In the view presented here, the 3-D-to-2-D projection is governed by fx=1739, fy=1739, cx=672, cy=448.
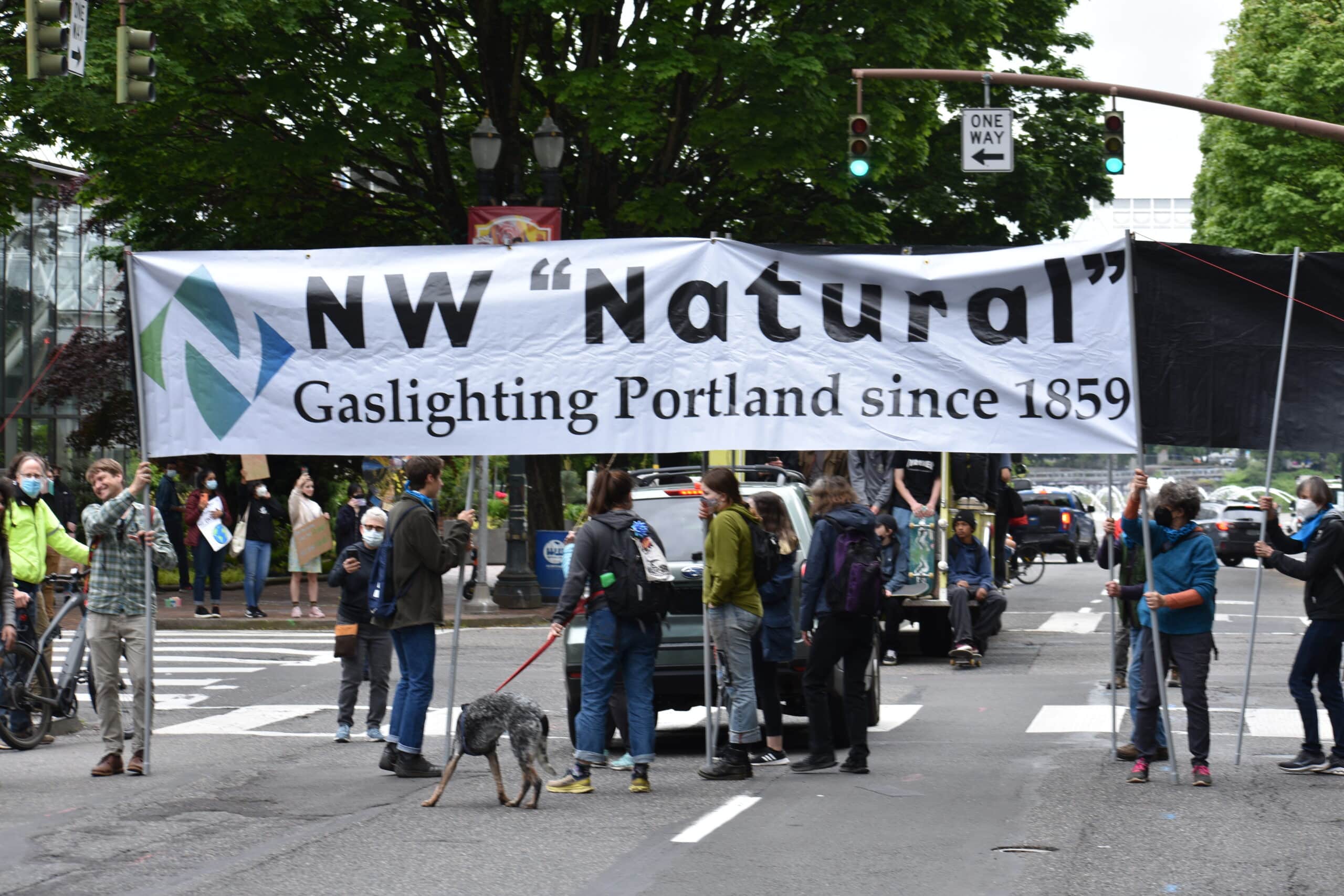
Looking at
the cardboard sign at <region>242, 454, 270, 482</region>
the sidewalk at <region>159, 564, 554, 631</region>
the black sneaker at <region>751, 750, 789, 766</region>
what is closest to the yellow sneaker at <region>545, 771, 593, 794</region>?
the black sneaker at <region>751, 750, 789, 766</region>

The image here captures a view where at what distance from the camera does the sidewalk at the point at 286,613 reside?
→ 22703mm

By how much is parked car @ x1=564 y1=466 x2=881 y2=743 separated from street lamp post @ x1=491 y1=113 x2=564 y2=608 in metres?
12.3

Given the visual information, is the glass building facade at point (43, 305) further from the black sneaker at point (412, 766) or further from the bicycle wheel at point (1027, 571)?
the black sneaker at point (412, 766)

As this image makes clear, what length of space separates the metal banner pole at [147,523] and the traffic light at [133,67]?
6607 mm

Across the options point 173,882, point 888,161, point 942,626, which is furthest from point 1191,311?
point 888,161

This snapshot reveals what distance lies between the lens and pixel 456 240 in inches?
1096

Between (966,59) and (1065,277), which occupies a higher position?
(966,59)

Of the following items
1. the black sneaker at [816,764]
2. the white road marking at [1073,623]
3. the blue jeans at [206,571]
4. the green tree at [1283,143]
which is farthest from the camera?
the green tree at [1283,143]

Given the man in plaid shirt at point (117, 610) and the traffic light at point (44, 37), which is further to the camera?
the traffic light at point (44, 37)

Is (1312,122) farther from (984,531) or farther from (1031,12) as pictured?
(1031,12)

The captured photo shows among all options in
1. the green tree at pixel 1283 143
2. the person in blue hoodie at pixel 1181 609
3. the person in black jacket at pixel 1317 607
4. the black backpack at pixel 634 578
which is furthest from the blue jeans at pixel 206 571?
the green tree at pixel 1283 143

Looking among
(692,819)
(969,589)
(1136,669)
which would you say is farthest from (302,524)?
(692,819)

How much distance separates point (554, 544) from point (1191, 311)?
1633 cm

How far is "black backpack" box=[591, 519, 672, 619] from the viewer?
9953mm
